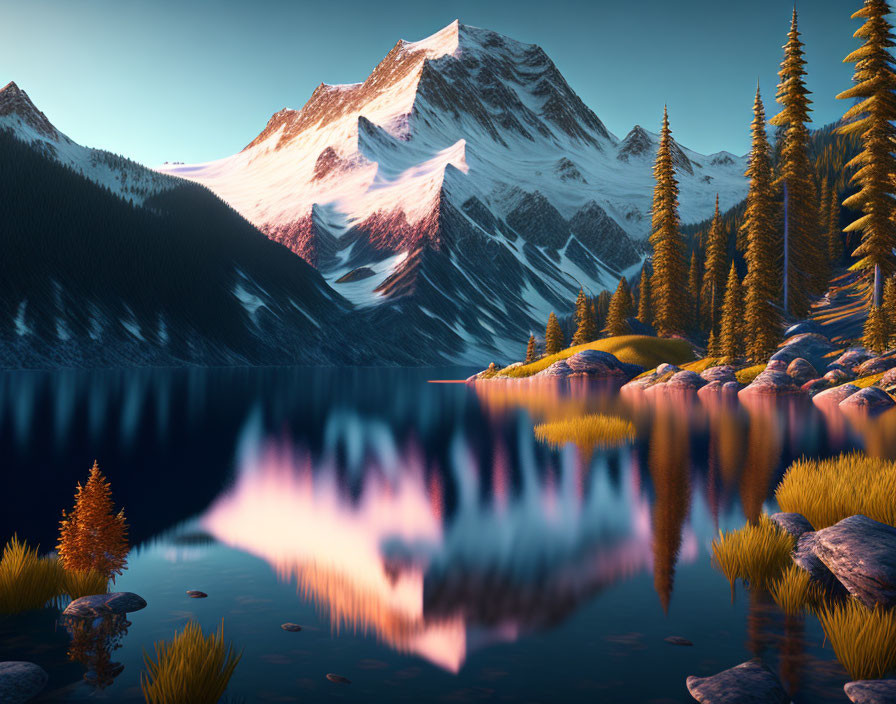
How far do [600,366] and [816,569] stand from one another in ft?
272

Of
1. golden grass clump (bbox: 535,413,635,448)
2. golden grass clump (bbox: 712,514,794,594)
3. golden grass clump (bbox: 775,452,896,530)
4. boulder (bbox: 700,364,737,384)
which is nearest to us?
golden grass clump (bbox: 712,514,794,594)

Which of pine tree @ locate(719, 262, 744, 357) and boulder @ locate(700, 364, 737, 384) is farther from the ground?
pine tree @ locate(719, 262, 744, 357)

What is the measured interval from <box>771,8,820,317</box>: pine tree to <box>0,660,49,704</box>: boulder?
80.7 metres

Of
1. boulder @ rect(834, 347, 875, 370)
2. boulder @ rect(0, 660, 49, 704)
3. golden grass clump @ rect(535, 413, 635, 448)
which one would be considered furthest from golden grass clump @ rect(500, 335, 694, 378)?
boulder @ rect(0, 660, 49, 704)

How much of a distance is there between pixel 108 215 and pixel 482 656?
18514cm

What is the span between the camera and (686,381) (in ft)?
232

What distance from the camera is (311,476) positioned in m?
23.8

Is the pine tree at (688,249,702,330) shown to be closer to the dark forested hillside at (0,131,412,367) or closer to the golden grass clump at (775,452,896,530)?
the dark forested hillside at (0,131,412,367)

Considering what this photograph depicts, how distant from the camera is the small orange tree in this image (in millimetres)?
12172

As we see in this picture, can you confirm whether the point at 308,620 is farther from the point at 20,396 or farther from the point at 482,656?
the point at 20,396

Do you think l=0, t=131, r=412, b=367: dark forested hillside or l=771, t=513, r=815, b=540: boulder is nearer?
l=771, t=513, r=815, b=540: boulder

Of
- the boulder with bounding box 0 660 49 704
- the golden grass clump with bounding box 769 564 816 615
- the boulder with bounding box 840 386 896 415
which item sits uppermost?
the boulder with bounding box 840 386 896 415

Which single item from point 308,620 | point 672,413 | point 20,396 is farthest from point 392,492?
point 20,396

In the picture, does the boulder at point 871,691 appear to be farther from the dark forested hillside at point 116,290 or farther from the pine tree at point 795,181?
the dark forested hillside at point 116,290
